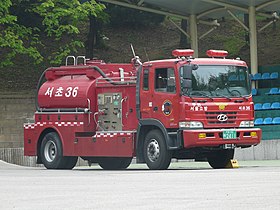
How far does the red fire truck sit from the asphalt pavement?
3655 millimetres

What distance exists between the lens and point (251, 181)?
19844 millimetres

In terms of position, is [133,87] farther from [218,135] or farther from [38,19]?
[38,19]

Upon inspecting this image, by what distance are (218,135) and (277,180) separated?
707cm

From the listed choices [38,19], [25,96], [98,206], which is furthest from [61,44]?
[98,206]

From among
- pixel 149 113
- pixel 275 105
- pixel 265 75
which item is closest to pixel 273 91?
pixel 275 105

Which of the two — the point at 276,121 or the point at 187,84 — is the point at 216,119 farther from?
the point at 276,121

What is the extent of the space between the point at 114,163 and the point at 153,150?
11.5 ft

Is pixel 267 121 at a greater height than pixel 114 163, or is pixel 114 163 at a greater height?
pixel 267 121

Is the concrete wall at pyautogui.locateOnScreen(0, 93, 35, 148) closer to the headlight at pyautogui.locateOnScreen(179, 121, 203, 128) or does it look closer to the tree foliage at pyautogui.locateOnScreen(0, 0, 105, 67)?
the tree foliage at pyautogui.locateOnScreen(0, 0, 105, 67)

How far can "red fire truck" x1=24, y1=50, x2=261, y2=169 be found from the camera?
26938mm

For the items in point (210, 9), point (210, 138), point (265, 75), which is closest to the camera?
point (210, 138)

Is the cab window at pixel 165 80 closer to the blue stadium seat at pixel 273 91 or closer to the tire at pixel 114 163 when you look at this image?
the tire at pixel 114 163

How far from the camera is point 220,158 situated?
94.2 ft

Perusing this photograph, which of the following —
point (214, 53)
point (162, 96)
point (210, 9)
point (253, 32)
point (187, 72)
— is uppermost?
point (210, 9)
